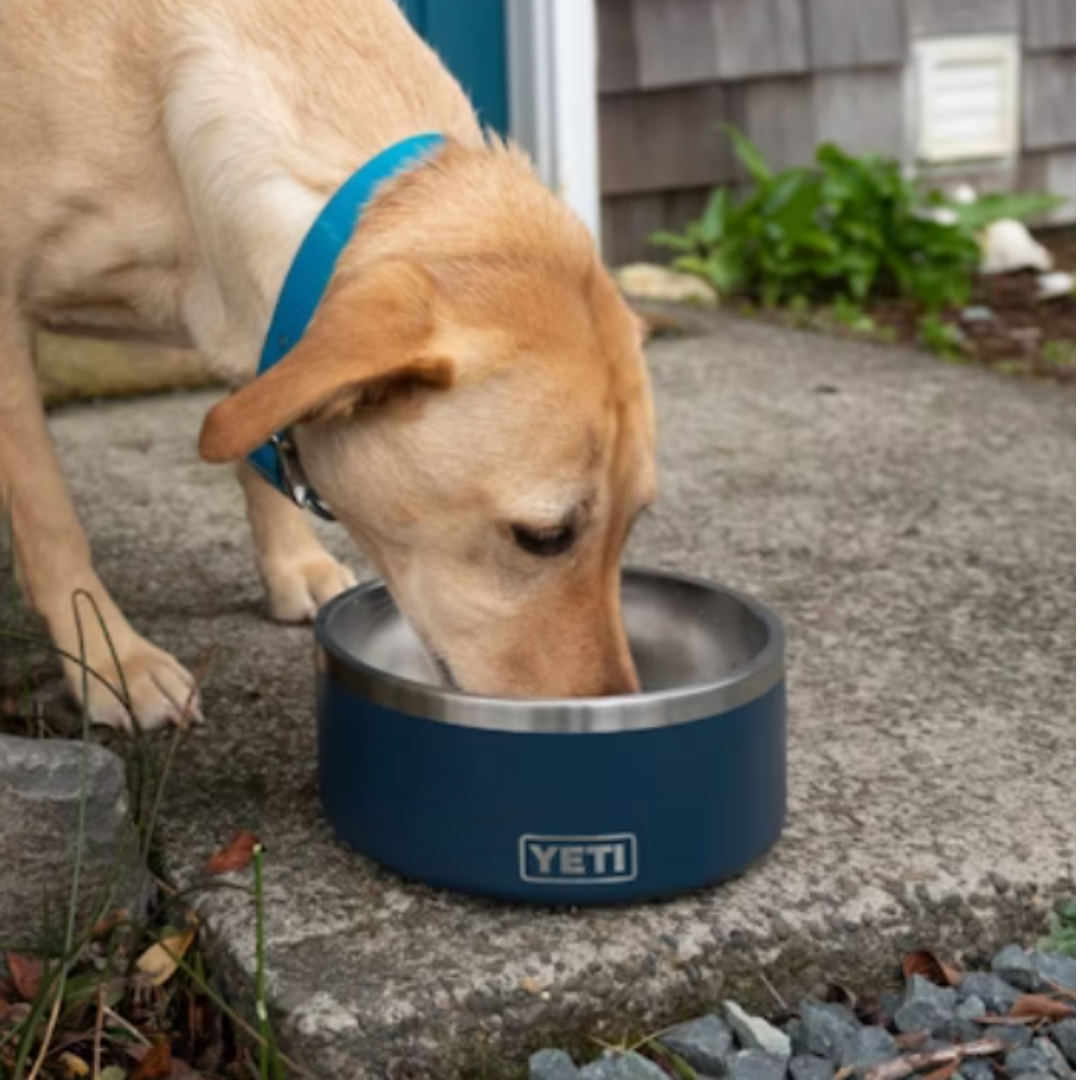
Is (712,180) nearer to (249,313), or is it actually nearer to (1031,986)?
(249,313)

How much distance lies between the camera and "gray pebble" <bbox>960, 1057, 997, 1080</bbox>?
2275 millimetres

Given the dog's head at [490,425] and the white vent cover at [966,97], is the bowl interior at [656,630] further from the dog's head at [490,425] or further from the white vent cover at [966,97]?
the white vent cover at [966,97]

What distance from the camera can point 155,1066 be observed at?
2244 mm

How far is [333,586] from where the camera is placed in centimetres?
352

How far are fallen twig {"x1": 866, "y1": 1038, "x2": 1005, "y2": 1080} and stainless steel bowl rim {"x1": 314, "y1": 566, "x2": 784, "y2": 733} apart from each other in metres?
0.45

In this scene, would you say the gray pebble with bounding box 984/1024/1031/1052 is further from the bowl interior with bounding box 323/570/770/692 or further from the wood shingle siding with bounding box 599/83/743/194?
the wood shingle siding with bounding box 599/83/743/194

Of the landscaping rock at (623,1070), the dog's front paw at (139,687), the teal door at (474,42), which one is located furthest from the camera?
the teal door at (474,42)

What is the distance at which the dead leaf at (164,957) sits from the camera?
7.79 feet

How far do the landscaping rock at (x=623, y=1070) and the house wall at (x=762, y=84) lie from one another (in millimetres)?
4228

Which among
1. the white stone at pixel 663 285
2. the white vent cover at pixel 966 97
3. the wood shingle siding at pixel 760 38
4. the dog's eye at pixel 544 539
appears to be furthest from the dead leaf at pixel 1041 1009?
the white vent cover at pixel 966 97

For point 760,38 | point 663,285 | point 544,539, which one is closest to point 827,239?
point 663,285

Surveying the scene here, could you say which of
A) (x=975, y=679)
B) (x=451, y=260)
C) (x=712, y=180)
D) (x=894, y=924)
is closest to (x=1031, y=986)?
(x=894, y=924)

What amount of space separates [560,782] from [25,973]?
68cm

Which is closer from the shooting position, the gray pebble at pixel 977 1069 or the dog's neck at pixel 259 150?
the gray pebble at pixel 977 1069
